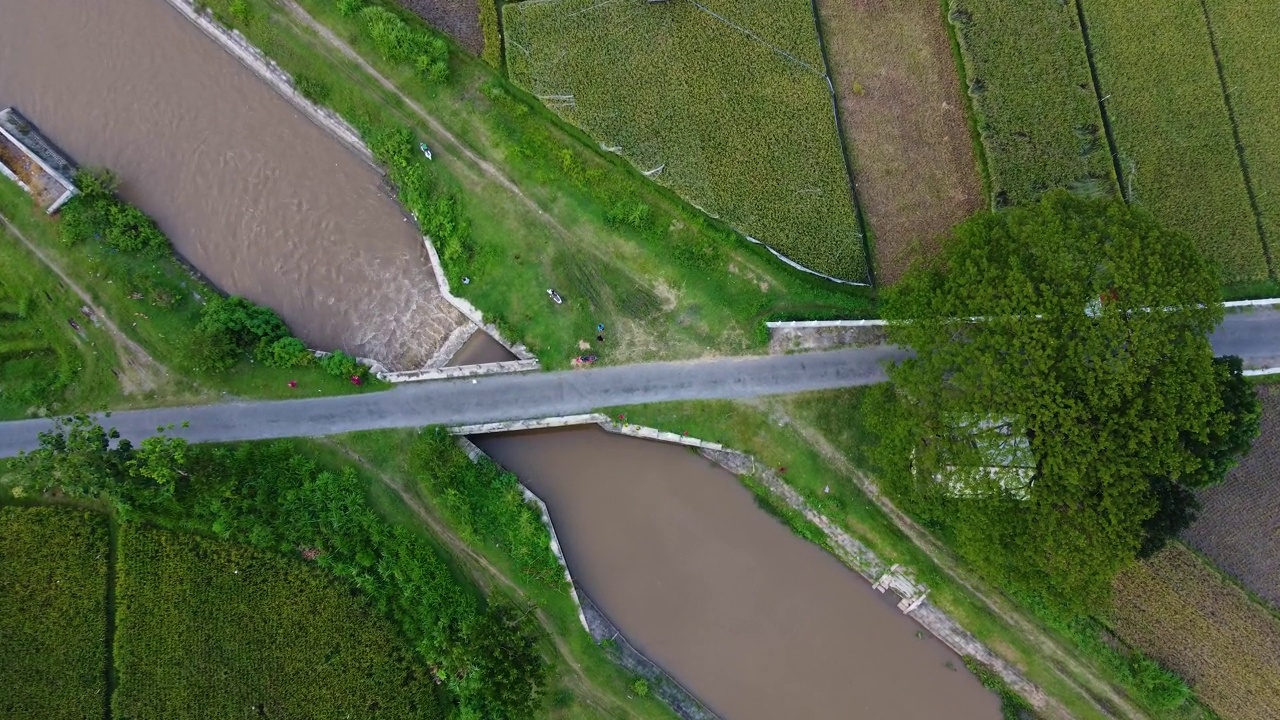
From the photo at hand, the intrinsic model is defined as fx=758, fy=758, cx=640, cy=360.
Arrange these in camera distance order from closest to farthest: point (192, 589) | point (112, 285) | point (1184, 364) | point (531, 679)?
point (1184, 364), point (531, 679), point (192, 589), point (112, 285)

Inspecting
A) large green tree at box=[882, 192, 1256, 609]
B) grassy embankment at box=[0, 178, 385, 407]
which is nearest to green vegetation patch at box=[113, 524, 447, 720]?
grassy embankment at box=[0, 178, 385, 407]

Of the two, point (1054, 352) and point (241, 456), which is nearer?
point (1054, 352)

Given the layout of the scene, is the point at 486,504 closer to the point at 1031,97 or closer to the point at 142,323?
the point at 142,323

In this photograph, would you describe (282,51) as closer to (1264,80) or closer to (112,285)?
(112,285)

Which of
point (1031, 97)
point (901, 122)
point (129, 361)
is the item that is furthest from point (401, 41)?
point (1031, 97)

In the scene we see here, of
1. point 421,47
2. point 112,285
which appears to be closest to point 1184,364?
point 421,47
